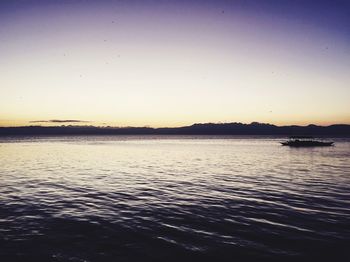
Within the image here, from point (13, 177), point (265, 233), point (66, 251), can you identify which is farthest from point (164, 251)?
point (13, 177)

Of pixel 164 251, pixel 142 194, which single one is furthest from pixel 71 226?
pixel 142 194

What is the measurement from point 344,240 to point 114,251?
9240 millimetres

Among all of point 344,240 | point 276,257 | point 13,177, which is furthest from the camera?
point 13,177

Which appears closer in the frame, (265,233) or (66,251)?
(66,251)

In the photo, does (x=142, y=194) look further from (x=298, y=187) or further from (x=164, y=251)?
(x=298, y=187)

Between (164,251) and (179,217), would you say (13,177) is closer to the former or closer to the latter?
(179,217)

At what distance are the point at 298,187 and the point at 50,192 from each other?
20135mm

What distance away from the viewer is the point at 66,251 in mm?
10617

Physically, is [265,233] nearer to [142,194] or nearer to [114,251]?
[114,251]

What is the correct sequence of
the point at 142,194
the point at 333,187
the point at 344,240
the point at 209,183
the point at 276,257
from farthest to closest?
1. the point at 209,183
2. the point at 333,187
3. the point at 142,194
4. the point at 344,240
5. the point at 276,257

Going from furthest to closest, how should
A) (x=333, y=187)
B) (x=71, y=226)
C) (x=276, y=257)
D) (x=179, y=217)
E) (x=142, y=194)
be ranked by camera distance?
(x=333, y=187) < (x=142, y=194) < (x=179, y=217) < (x=71, y=226) < (x=276, y=257)

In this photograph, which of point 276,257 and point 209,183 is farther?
point 209,183

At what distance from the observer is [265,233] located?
1255cm

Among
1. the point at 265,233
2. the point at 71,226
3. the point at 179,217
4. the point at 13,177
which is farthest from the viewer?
the point at 13,177
